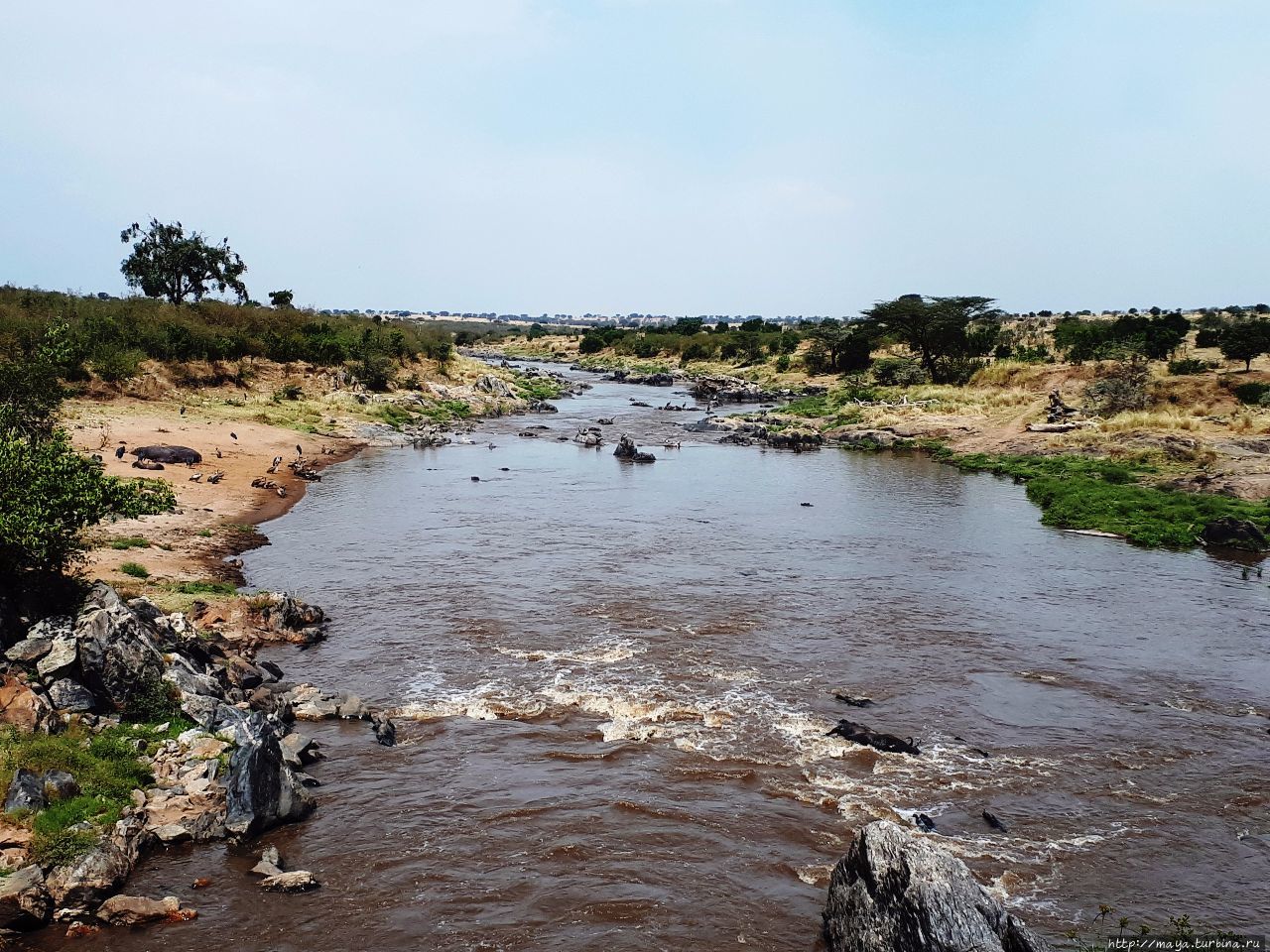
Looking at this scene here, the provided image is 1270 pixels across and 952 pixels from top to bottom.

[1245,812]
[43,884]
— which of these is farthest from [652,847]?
[1245,812]

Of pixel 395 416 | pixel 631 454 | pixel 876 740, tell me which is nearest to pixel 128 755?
pixel 876 740

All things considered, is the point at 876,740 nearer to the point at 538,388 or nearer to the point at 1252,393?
the point at 1252,393

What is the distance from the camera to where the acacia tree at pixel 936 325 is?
193 ft

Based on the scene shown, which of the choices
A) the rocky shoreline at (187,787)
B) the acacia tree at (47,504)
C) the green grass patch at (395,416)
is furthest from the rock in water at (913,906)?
the green grass patch at (395,416)

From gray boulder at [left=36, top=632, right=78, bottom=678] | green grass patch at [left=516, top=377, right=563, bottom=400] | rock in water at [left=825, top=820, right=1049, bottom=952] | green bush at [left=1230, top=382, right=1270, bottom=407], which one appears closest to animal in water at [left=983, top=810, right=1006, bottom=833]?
rock in water at [left=825, top=820, right=1049, bottom=952]

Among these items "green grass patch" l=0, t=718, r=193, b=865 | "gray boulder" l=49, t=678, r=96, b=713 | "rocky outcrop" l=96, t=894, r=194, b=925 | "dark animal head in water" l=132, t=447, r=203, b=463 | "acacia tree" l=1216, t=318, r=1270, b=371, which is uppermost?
"acacia tree" l=1216, t=318, r=1270, b=371

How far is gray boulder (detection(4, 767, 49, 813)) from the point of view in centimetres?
838

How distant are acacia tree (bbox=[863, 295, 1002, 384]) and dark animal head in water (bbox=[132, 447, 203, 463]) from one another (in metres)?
46.6

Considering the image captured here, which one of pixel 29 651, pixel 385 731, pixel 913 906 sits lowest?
pixel 385 731

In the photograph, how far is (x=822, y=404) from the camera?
56.7 m

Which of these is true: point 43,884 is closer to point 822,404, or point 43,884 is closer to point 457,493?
point 457,493

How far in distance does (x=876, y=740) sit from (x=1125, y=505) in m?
20.0

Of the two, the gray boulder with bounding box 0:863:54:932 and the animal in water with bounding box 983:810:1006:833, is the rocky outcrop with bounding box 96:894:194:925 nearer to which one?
the gray boulder with bounding box 0:863:54:932

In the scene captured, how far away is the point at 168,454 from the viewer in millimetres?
28266
